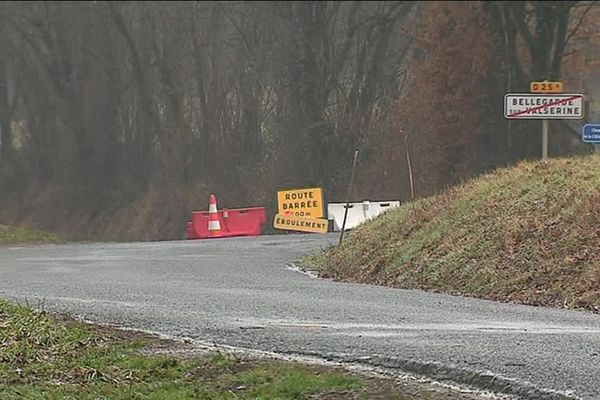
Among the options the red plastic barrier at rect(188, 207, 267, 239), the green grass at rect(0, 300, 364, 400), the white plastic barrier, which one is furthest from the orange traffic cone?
the green grass at rect(0, 300, 364, 400)

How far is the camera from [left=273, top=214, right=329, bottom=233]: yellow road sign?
26.5 meters

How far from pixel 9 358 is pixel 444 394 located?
9.19 ft

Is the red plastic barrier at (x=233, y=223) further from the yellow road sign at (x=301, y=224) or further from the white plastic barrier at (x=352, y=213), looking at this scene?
the white plastic barrier at (x=352, y=213)

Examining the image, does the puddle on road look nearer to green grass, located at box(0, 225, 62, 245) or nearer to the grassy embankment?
the grassy embankment

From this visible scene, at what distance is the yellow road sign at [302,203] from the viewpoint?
88.6 feet

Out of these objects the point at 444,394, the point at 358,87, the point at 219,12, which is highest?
the point at 219,12

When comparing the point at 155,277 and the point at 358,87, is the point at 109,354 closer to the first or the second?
the point at 155,277

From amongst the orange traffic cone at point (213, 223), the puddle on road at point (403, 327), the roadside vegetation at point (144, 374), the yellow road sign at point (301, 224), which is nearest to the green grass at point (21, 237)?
the orange traffic cone at point (213, 223)

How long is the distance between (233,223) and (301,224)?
326 centimetres

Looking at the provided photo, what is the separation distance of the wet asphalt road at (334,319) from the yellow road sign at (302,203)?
8.79 metres

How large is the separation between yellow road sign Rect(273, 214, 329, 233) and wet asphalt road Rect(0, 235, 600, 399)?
8210 mm

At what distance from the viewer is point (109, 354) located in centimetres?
846

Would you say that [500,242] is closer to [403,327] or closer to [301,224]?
[403,327]

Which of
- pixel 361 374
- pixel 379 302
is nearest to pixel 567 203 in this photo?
pixel 379 302
